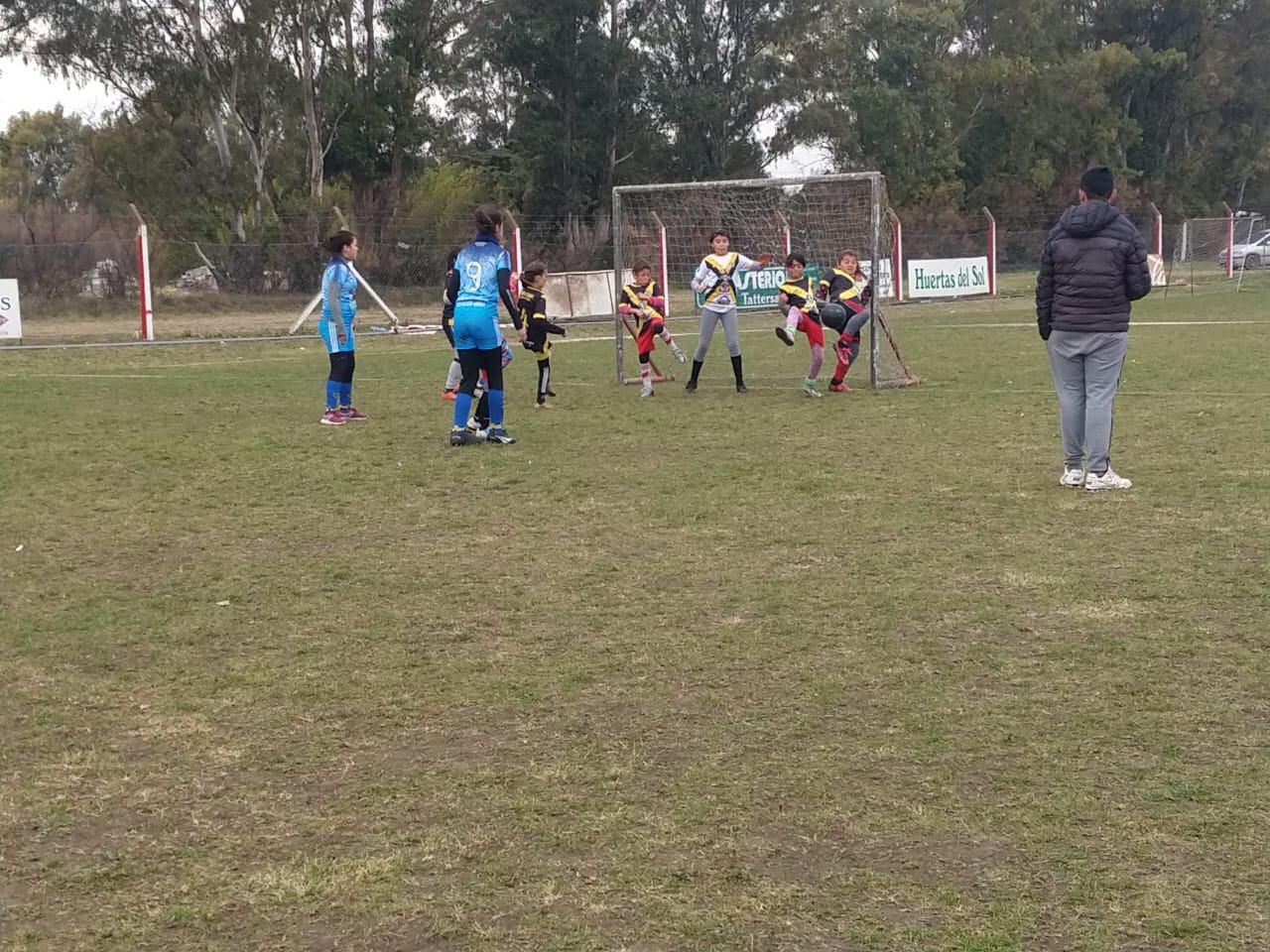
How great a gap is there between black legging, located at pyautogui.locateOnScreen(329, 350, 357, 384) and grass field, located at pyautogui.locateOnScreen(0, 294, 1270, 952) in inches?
90.1

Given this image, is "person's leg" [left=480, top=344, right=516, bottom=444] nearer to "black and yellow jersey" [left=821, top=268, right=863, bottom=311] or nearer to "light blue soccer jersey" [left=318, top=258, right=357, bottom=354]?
"light blue soccer jersey" [left=318, top=258, right=357, bottom=354]

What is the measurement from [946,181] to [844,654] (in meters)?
57.6

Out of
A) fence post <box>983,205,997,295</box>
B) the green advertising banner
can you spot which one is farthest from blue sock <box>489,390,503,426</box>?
fence post <box>983,205,997,295</box>

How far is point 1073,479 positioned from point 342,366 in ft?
21.5

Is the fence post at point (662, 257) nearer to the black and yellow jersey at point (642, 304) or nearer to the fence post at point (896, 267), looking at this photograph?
the fence post at point (896, 267)

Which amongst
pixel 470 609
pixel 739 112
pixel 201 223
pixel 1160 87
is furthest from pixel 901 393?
pixel 1160 87

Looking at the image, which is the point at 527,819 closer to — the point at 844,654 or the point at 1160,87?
the point at 844,654

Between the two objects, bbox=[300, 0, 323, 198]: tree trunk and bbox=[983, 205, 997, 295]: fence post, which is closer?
bbox=[983, 205, 997, 295]: fence post

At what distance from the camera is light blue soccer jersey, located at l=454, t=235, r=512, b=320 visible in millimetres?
10289

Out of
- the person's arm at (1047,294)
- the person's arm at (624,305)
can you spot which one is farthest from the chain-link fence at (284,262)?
the person's arm at (1047,294)

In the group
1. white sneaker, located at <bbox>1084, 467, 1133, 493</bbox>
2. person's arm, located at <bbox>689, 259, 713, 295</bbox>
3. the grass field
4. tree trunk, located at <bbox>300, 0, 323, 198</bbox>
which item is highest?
tree trunk, located at <bbox>300, 0, 323, 198</bbox>

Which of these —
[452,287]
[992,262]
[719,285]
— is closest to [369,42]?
[992,262]

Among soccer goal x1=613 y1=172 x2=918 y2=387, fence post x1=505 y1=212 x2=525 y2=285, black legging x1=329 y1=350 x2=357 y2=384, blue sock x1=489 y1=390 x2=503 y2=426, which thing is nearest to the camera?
blue sock x1=489 y1=390 x2=503 y2=426

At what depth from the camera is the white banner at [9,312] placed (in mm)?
23064
